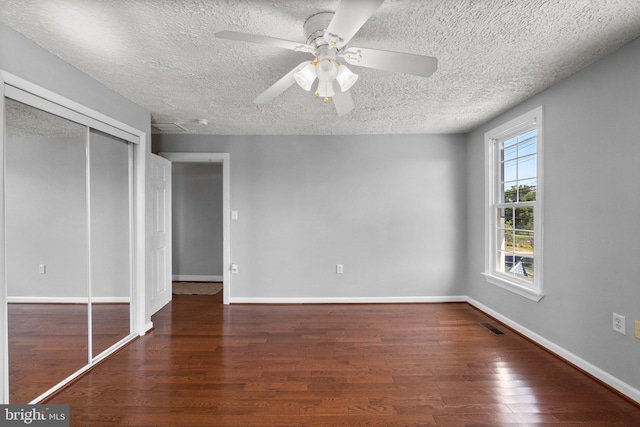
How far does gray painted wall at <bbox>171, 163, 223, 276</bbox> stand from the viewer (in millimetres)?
5316

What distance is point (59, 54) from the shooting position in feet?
6.36

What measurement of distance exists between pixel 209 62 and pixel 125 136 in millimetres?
1265

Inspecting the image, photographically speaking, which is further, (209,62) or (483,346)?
(483,346)

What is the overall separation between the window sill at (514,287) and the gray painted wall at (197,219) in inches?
169

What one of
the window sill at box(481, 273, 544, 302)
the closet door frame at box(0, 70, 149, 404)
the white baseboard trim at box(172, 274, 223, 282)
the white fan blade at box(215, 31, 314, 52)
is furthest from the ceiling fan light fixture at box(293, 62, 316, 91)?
the white baseboard trim at box(172, 274, 223, 282)

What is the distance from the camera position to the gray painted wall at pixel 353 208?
4.01m

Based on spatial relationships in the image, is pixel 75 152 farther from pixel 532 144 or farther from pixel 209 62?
pixel 532 144

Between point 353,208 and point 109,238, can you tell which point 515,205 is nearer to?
point 353,208

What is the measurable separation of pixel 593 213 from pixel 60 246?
387 centimetres

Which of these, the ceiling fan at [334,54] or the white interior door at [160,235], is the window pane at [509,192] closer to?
the ceiling fan at [334,54]

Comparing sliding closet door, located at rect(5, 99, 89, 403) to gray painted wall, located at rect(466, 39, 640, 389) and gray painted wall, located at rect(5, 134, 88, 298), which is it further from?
gray painted wall, located at rect(466, 39, 640, 389)

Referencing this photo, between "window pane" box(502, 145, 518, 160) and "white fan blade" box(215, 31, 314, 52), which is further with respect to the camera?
"window pane" box(502, 145, 518, 160)

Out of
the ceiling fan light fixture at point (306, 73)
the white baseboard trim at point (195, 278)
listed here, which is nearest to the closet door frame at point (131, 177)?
the ceiling fan light fixture at point (306, 73)

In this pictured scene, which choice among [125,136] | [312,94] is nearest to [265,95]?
[312,94]
